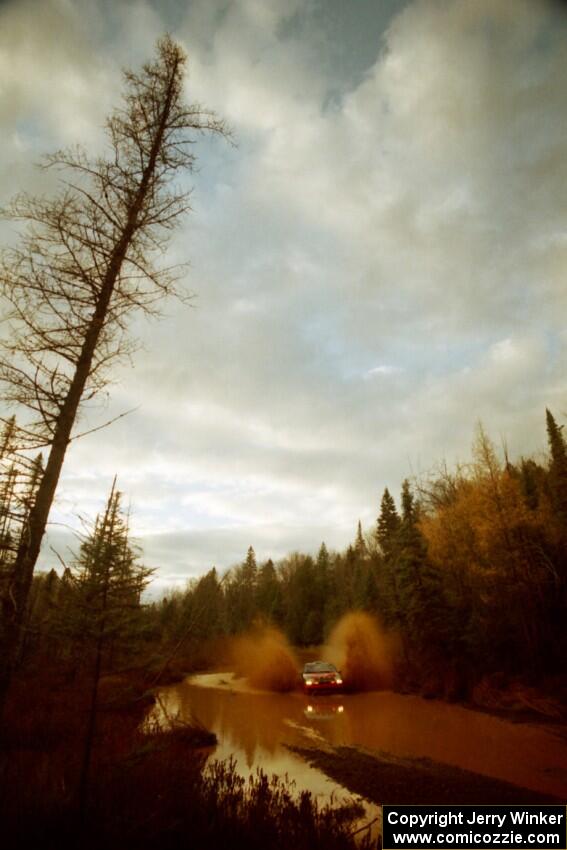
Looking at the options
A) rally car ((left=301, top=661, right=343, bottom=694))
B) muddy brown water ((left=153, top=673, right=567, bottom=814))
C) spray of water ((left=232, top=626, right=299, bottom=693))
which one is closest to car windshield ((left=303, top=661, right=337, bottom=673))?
rally car ((left=301, top=661, right=343, bottom=694))

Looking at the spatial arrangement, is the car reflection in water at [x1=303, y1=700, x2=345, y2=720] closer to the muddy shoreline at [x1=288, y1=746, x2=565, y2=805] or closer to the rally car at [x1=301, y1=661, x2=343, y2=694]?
the rally car at [x1=301, y1=661, x2=343, y2=694]

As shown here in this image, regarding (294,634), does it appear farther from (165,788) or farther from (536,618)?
(165,788)

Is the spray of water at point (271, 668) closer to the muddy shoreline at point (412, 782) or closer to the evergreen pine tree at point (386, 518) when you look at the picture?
the muddy shoreline at point (412, 782)

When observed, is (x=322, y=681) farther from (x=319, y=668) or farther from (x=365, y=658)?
(x=365, y=658)

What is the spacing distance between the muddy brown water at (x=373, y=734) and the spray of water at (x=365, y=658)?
174 centimetres

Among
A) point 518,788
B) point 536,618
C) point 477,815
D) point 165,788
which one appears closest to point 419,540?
point 536,618

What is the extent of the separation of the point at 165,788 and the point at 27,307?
7.96 m

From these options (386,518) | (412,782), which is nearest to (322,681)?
(412,782)

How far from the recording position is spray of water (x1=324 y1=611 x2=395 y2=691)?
28078 millimetres

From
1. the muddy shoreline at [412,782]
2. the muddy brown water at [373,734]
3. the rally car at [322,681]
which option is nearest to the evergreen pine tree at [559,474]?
the muddy brown water at [373,734]

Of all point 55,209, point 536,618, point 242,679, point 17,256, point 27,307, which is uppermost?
point 55,209

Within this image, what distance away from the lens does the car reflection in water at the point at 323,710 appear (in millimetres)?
20125

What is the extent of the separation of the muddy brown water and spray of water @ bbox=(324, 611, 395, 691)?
1.74 meters

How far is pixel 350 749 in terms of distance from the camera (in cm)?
1378
